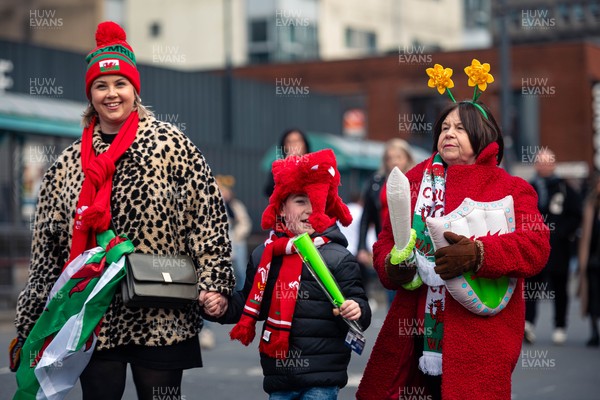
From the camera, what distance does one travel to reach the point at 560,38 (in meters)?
64.0

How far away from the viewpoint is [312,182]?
501 centimetres

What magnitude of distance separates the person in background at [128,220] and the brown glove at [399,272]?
67cm

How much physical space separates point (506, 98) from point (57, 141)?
9.64 m

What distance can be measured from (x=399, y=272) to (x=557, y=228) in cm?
746

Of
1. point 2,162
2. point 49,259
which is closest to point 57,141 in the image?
point 2,162

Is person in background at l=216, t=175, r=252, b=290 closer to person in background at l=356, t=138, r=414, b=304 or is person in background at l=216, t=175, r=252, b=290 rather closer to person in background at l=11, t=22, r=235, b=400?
person in background at l=356, t=138, r=414, b=304

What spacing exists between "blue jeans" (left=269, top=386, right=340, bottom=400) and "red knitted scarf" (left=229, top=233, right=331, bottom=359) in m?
0.17

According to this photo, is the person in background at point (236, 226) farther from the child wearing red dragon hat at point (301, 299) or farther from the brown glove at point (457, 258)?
the brown glove at point (457, 258)

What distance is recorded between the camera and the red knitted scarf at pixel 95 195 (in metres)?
4.70

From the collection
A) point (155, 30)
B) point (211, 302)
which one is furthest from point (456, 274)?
point (155, 30)

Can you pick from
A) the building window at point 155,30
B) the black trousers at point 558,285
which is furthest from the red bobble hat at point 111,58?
the building window at point 155,30

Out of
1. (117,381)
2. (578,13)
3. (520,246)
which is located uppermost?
(578,13)

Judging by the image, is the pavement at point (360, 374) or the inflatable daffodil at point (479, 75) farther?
the pavement at point (360, 374)

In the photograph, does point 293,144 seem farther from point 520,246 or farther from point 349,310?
point 520,246
